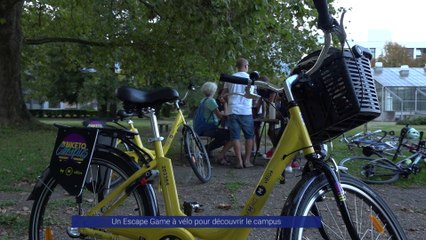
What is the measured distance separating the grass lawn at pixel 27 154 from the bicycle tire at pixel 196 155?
84 cm

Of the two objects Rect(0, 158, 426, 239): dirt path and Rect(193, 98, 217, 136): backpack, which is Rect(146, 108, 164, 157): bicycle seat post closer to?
Rect(0, 158, 426, 239): dirt path

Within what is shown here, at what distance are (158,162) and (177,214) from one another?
36 centimetres

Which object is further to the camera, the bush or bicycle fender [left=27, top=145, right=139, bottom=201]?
the bush

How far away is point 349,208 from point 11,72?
1541 cm

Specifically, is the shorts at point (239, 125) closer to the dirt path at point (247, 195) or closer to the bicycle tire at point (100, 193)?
A: the dirt path at point (247, 195)

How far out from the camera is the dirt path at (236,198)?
480 cm

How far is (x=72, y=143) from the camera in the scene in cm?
327

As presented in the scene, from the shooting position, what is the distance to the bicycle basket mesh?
248 cm

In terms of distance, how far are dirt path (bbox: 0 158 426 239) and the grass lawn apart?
1.65ft

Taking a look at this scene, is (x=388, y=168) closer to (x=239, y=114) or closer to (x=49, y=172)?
(x=239, y=114)

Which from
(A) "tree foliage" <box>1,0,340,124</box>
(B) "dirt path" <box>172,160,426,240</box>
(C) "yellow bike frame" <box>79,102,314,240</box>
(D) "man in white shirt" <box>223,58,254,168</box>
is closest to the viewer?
(C) "yellow bike frame" <box>79,102,314,240</box>

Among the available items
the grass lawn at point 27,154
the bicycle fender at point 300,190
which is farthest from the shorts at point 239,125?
the bicycle fender at point 300,190

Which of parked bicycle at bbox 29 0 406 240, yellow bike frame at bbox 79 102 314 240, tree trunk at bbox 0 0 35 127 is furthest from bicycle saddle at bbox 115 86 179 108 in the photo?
tree trunk at bbox 0 0 35 127

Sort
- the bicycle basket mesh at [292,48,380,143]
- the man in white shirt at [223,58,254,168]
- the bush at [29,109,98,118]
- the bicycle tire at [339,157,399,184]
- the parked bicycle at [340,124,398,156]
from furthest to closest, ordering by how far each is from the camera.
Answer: the bush at [29,109,98,118] → the parked bicycle at [340,124,398,156] → the man in white shirt at [223,58,254,168] → the bicycle tire at [339,157,399,184] → the bicycle basket mesh at [292,48,380,143]
